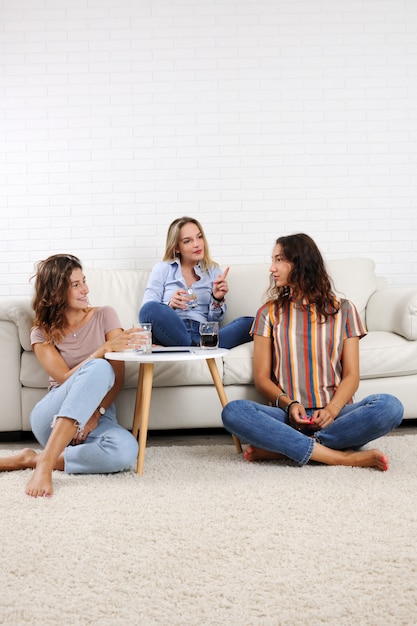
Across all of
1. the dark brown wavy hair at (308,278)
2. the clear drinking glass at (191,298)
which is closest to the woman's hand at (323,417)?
the dark brown wavy hair at (308,278)

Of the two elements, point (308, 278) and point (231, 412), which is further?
point (308, 278)

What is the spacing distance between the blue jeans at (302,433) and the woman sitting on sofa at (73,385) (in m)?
0.41

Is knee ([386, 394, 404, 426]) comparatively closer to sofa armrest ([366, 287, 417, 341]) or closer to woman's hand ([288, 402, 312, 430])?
woman's hand ([288, 402, 312, 430])

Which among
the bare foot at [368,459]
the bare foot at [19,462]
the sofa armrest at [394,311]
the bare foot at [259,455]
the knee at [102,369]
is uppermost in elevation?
the sofa armrest at [394,311]

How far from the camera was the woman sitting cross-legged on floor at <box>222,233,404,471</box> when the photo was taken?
258 cm

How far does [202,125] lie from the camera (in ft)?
14.4

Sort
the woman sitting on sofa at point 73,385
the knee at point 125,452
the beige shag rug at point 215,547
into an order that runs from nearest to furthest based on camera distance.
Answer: the beige shag rug at point 215,547 < the woman sitting on sofa at point 73,385 < the knee at point 125,452

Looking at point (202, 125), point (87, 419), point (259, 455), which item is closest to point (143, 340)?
point (87, 419)

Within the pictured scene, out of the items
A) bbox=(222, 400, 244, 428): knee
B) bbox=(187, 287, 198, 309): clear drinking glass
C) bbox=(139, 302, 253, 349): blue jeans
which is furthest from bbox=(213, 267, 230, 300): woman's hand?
bbox=(222, 400, 244, 428): knee

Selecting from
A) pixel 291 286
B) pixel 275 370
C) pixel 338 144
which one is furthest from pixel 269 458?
pixel 338 144

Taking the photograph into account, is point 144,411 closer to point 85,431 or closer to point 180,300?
point 85,431

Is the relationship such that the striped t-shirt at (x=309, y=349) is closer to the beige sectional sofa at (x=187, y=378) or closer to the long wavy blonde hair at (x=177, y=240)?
the beige sectional sofa at (x=187, y=378)

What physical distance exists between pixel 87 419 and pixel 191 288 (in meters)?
1.17

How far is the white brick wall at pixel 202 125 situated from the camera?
14.3 feet
